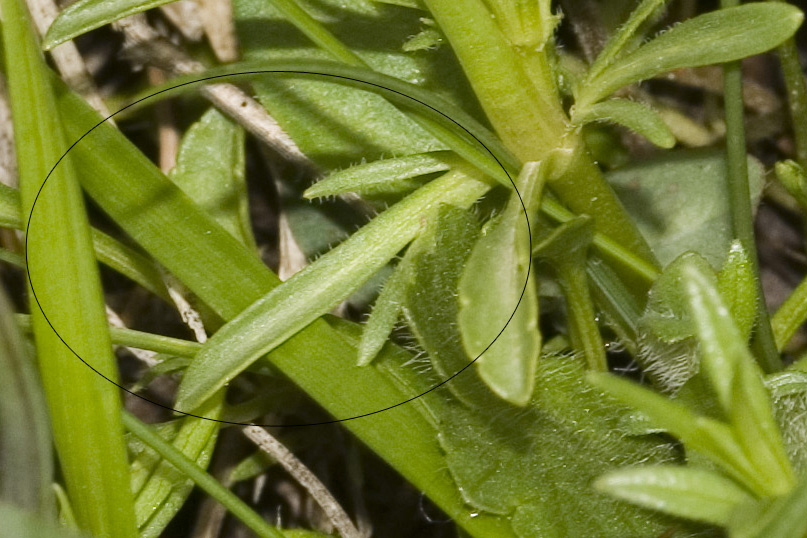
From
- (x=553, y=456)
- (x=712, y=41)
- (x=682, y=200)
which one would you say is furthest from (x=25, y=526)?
(x=682, y=200)

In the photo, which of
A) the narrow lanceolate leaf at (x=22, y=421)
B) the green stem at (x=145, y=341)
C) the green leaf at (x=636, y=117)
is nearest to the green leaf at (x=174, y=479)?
the green stem at (x=145, y=341)

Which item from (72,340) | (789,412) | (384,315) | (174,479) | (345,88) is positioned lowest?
(789,412)

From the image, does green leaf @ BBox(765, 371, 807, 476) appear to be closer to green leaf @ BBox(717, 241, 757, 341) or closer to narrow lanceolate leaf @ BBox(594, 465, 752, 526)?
green leaf @ BBox(717, 241, 757, 341)

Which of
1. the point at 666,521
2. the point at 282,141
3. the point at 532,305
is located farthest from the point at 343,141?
the point at 666,521

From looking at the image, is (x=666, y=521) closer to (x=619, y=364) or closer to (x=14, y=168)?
(x=619, y=364)

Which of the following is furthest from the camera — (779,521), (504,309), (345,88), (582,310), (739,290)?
(345,88)

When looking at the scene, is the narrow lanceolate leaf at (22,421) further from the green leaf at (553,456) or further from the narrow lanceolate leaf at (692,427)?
the narrow lanceolate leaf at (692,427)

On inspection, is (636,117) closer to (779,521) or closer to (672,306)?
(672,306)

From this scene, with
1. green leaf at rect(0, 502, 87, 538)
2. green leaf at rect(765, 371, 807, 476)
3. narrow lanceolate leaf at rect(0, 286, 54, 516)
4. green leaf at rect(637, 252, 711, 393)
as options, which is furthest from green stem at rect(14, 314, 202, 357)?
green leaf at rect(765, 371, 807, 476)
